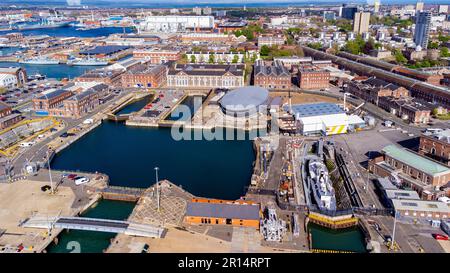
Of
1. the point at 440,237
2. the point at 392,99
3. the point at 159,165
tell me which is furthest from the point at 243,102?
the point at 440,237

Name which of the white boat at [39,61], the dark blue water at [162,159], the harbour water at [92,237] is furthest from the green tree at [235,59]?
the harbour water at [92,237]

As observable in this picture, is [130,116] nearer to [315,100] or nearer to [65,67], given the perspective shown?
[315,100]

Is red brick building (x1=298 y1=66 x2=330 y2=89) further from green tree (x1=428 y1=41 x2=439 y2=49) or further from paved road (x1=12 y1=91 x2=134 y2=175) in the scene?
green tree (x1=428 y1=41 x2=439 y2=49)

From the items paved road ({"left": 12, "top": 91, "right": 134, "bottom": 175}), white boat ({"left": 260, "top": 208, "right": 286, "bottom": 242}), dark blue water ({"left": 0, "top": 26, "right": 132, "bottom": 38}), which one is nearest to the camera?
white boat ({"left": 260, "top": 208, "right": 286, "bottom": 242})

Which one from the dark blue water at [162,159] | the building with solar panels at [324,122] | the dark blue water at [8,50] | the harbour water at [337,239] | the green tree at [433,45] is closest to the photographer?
the harbour water at [337,239]

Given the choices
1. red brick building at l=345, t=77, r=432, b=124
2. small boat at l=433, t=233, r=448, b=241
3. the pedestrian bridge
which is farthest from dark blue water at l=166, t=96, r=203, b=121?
small boat at l=433, t=233, r=448, b=241

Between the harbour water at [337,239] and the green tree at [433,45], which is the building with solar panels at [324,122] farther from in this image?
the green tree at [433,45]
